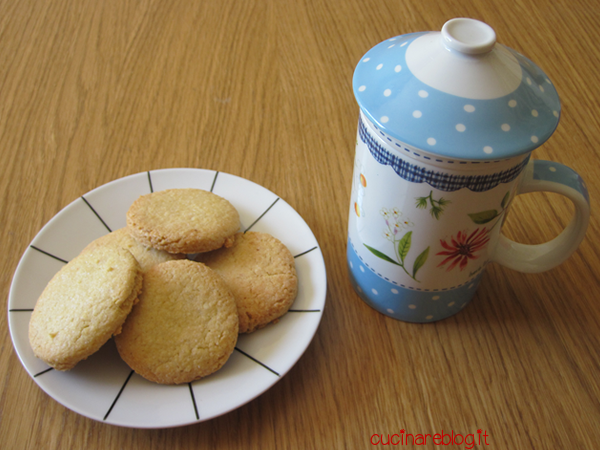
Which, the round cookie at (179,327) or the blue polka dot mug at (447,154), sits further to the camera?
the round cookie at (179,327)

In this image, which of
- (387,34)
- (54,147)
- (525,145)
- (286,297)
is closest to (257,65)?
(387,34)

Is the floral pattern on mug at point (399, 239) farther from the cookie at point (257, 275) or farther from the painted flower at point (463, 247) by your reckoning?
the cookie at point (257, 275)

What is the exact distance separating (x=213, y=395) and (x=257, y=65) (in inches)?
26.3

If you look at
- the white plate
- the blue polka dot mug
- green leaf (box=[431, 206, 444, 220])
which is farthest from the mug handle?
the white plate

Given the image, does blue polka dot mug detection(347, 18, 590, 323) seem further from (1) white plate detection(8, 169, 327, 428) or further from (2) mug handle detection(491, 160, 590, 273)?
(1) white plate detection(8, 169, 327, 428)

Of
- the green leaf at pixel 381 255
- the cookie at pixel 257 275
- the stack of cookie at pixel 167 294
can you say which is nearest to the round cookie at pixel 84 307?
the stack of cookie at pixel 167 294

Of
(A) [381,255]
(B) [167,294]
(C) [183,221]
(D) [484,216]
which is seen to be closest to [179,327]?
(B) [167,294]

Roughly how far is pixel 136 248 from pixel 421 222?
365 mm

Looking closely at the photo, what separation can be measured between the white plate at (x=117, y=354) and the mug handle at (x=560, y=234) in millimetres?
232

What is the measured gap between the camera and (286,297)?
57 cm

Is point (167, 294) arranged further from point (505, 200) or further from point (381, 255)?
point (505, 200)

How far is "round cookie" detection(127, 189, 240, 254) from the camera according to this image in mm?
585

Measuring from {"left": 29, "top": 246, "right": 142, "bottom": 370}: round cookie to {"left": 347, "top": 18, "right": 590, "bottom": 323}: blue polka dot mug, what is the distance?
0.90ft

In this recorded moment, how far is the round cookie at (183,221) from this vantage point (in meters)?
0.59
